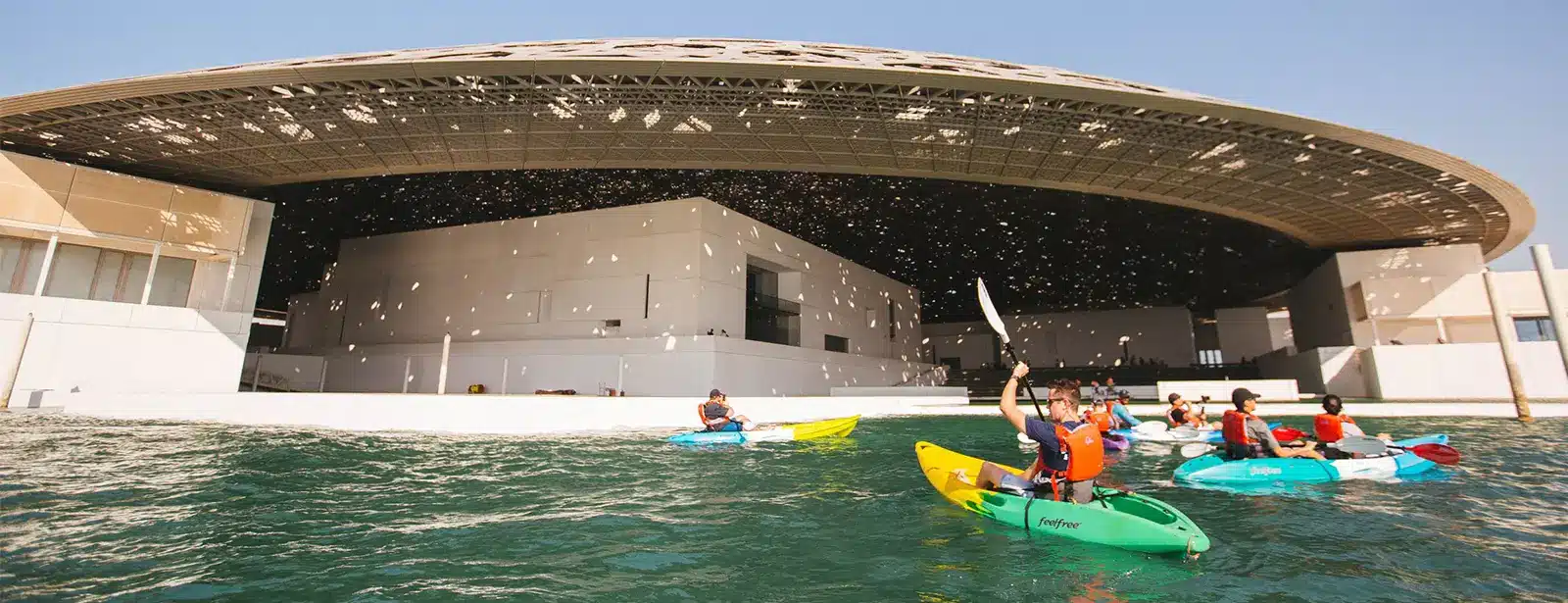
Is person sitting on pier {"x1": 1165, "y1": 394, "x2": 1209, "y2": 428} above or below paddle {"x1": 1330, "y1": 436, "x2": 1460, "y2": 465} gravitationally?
above

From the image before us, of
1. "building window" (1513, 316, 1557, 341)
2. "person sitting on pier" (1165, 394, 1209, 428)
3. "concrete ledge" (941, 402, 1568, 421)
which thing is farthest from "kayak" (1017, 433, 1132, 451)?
"building window" (1513, 316, 1557, 341)

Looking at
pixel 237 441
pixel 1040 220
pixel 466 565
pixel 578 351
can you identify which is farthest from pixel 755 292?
pixel 466 565

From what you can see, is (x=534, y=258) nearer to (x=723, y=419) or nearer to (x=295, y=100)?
(x=295, y=100)

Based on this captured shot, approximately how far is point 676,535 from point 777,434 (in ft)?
26.5

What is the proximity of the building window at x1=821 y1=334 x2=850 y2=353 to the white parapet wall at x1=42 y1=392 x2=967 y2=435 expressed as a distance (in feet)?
50.6

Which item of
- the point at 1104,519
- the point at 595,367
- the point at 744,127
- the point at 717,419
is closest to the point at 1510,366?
the point at 1104,519

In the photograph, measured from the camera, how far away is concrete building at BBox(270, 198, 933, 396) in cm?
2508

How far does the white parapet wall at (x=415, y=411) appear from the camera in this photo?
14.8m

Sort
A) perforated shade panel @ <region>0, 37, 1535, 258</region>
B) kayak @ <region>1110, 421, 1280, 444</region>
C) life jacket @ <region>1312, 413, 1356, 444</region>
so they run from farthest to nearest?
1. perforated shade panel @ <region>0, 37, 1535, 258</region>
2. kayak @ <region>1110, 421, 1280, 444</region>
3. life jacket @ <region>1312, 413, 1356, 444</region>

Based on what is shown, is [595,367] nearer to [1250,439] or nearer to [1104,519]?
[1250,439]

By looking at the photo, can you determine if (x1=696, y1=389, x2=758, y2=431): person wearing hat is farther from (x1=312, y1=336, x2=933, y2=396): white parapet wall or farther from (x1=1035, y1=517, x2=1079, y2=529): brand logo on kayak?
(x1=312, y1=336, x2=933, y2=396): white parapet wall

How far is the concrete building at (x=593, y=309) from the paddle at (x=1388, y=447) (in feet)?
60.7

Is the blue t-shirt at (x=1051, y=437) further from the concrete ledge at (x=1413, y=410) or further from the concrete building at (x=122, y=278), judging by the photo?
the concrete building at (x=122, y=278)

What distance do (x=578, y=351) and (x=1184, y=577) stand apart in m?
24.5
